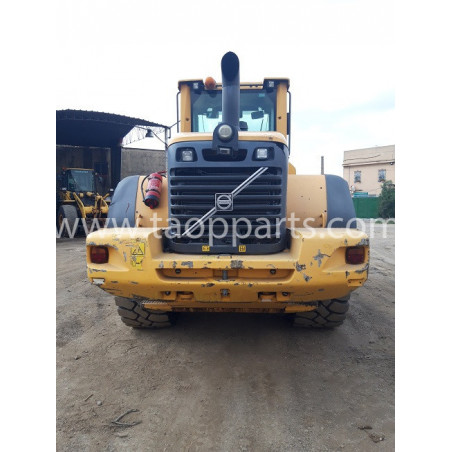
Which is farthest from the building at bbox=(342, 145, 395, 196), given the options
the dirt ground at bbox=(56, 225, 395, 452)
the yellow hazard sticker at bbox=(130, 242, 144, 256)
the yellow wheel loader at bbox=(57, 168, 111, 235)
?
the yellow hazard sticker at bbox=(130, 242, 144, 256)

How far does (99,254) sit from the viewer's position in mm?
2586

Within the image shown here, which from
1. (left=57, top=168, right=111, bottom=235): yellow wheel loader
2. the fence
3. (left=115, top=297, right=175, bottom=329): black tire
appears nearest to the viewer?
(left=115, top=297, right=175, bottom=329): black tire

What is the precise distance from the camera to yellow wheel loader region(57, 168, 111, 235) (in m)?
11.6

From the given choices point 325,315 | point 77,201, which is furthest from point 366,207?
point 325,315

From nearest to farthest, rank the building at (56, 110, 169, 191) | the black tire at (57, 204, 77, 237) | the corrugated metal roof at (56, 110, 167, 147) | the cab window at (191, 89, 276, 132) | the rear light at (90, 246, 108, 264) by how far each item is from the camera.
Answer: the rear light at (90, 246, 108, 264)
the cab window at (191, 89, 276, 132)
the black tire at (57, 204, 77, 237)
the corrugated metal roof at (56, 110, 167, 147)
the building at (56, 110, 169, 191)

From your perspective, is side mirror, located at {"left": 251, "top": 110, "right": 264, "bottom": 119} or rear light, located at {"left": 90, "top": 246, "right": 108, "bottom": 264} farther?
side mirror, located at {"left": 251, "top": 110, "right": 264, "bottom": 119}

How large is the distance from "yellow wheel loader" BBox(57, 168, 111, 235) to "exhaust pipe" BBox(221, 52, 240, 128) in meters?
9.64

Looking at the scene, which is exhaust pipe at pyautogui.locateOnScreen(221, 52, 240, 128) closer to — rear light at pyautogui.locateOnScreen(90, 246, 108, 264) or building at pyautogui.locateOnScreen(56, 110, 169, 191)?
rear light at pyautogui.locateOnScreen(90, 246, 108, 264)

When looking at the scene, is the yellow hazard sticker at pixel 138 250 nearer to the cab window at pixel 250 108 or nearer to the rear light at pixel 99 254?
the rear light at pixel 99 254

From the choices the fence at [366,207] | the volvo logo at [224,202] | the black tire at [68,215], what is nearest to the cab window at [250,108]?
the volvo logo at [224,202]

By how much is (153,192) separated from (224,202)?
0.77 m

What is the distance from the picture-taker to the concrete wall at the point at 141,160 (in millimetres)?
23219

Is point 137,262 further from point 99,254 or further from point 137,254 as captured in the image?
point 99,254

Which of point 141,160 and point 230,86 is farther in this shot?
point 141,160
